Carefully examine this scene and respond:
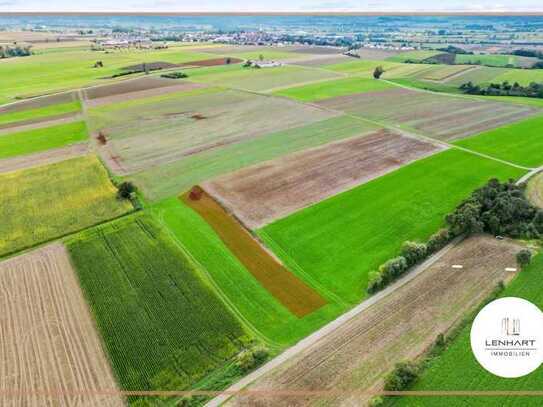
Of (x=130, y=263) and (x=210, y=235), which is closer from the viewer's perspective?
(x=130, y=263)

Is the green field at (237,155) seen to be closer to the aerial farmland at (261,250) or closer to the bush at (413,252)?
the aerial farmland at (261,250)

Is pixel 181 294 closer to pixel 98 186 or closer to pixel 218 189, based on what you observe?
pixel 218 189

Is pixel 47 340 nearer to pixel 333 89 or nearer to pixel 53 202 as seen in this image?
pixel 53 202

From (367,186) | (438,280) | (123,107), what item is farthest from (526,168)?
(123,107)

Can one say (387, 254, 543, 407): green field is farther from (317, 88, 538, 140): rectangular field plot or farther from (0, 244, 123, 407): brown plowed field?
(317, 88, 538, 140): rectangular field plot

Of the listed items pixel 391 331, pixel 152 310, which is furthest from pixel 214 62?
pixel 391 331

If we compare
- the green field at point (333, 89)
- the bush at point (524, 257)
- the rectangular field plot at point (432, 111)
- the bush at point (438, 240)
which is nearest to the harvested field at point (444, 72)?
the green field at point (333, 89)
